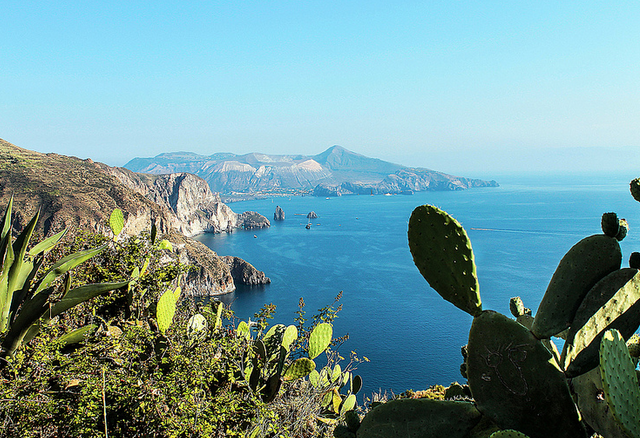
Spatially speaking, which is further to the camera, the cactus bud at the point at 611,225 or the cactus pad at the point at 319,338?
the cactus pad at the point at 319,338

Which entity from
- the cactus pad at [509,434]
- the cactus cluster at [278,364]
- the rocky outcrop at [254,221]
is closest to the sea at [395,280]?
the cactus cluster at [278,364]

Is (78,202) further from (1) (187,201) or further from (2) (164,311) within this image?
(1) (187,201)

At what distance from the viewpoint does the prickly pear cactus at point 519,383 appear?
6.40 feet

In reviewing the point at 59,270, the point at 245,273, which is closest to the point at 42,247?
the point at 59,270

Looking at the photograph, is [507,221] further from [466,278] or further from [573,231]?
[466,278]

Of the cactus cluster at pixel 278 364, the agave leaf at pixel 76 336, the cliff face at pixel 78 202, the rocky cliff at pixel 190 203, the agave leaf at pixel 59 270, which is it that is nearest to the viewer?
the agave leaf at pixel 59 270

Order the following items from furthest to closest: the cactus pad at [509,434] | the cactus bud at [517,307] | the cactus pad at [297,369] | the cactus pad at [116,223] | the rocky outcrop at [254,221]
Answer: the rocky outcrop at [254,221] < the cactus pad at [116,223] < the cactus pad at [297,369] < the cactus bud at [517,307] < the cactus pad at [509,434]

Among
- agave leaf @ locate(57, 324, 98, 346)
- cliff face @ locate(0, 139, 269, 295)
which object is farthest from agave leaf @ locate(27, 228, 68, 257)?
cliff face @ locate(0, 139, 269, 295)

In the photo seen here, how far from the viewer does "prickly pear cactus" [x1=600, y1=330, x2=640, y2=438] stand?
132cm

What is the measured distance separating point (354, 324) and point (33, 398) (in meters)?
29.7

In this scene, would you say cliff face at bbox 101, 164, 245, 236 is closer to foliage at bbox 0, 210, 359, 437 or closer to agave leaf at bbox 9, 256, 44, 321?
foliage at bbox 0, 210, 359, 437

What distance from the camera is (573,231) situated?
59.8 m

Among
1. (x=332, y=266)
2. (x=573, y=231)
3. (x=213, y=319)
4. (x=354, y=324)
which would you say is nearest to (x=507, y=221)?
(x=573, y=231)

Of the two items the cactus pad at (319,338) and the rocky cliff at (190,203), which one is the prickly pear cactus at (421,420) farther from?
the rocky cliff at (190,203)
